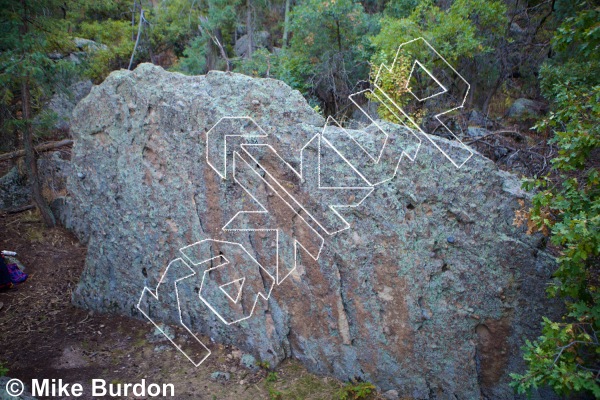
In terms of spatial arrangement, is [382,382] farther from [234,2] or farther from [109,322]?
[234,2]

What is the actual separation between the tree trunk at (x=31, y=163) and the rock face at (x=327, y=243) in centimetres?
210

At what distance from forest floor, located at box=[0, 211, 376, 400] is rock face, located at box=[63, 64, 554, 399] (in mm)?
223

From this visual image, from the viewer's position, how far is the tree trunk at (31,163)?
24.2 ft

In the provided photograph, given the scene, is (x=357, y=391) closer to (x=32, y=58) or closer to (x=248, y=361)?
(x=248, y=361)

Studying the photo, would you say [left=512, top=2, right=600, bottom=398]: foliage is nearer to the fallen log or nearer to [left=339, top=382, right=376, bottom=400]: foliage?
[left=339, top=382, right=376, bottom=400]: foliage

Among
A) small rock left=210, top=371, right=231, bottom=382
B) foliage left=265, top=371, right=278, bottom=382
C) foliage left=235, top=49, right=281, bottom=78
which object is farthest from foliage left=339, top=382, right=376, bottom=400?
foliage left=235, top=49, right=281, bottom=78

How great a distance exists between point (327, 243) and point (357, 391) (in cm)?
153

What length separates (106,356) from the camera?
536 cm

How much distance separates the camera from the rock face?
406cm

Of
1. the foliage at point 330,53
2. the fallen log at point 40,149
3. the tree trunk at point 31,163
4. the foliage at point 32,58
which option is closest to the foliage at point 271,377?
the foliage at point 330,53

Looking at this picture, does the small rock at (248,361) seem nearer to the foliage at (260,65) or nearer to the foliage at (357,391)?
the foliage at (357,391)

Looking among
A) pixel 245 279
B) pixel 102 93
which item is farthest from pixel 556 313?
pixel 102 93

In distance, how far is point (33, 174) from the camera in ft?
26.0

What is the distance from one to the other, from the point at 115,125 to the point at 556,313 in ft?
16.9
